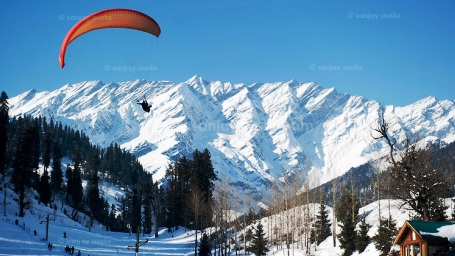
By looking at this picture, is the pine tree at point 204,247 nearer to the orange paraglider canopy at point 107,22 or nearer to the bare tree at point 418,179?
the bare tree at point 418,179

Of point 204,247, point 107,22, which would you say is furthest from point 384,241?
point 107,22

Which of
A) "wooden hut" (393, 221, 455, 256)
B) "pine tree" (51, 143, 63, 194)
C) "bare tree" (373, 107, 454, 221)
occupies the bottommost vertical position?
"wooden hut" (393, 221, 455, 256)

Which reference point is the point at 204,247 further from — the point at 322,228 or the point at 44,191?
the point at 44,191

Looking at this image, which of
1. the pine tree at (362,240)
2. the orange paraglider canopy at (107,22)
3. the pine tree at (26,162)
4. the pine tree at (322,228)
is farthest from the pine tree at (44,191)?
the orange paraglider canopy at (107,22)

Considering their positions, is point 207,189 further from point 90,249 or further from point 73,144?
point 73,144

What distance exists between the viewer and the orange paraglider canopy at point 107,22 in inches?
1222

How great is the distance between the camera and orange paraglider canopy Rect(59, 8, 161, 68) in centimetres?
3103

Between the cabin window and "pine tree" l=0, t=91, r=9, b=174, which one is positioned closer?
the cabin window

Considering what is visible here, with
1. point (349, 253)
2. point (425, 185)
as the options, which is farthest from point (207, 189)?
point (425, 185)

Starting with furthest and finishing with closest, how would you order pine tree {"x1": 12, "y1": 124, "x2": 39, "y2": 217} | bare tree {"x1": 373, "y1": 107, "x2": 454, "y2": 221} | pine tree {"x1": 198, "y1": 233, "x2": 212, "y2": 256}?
pine tree {"x1": 12, "y1": 124, "x2": 39, "y2": 217} → pine tree {"x1": 198, "y1": 233, "x2": 212, "y2": 256} → bare tree {"x1": 373, "y1": 107, "x2": 454, "y2": 221}

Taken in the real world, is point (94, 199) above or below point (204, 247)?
above

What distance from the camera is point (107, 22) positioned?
3203 centimetres

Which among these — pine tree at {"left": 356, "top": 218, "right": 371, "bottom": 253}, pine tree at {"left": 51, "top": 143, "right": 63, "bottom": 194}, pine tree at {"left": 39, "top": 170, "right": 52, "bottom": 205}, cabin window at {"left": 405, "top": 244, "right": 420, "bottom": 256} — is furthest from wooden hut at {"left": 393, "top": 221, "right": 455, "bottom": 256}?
pine tree at {"left": 51, "top": 143, "right": 63, "bottom": 194}

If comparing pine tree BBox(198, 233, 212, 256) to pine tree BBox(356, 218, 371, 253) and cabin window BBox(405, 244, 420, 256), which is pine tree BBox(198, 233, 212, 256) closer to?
pine tree BBox(356, 218, 371, 253)
